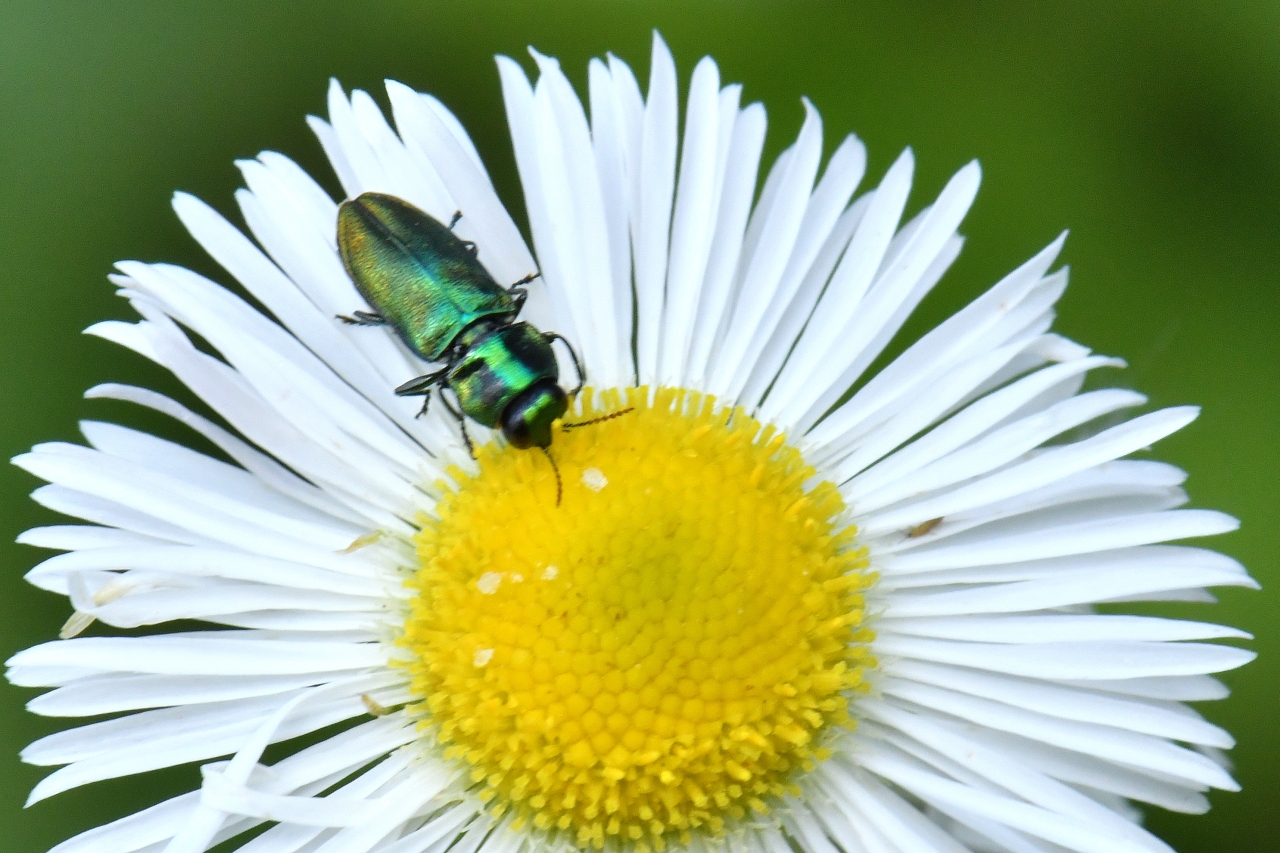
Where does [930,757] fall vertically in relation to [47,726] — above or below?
below

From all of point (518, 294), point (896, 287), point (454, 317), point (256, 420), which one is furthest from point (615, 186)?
point (256, 420)

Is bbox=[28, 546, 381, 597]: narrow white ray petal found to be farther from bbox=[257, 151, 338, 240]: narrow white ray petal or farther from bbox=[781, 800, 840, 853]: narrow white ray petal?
bbox=[781, 800, 840, 853]: narrow white ray petal

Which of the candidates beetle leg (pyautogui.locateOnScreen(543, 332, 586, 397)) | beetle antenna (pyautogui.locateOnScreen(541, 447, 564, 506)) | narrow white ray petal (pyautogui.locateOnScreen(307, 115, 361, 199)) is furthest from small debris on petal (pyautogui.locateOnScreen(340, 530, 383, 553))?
narrow white ray petal (pyautogui.locateOnScreen(307, 115, 361, 199))

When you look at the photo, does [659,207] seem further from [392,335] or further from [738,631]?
[738,631]

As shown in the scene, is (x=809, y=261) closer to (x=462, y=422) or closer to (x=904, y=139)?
(x=462, y=422)

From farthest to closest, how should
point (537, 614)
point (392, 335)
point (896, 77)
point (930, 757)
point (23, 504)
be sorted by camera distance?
1. point (896, 77)
2. point (23, 504)
3. point (392, 335)
4. point (930, 757)
5. point (537, 614)

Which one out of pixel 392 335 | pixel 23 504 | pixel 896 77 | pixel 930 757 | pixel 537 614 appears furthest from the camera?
pixel 896 77

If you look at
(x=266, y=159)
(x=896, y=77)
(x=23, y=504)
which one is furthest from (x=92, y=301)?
(x=896, y=77)
